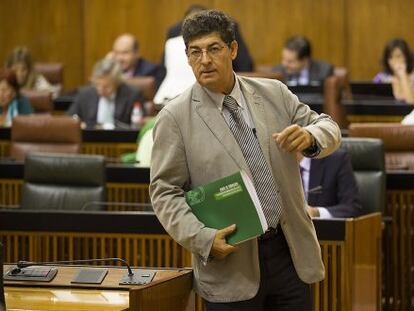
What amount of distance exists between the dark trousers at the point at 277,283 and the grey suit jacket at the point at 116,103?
5848mm

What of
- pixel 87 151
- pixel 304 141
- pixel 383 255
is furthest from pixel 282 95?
pixel 87 151

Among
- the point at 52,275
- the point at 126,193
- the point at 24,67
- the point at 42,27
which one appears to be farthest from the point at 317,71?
the point at 52,275

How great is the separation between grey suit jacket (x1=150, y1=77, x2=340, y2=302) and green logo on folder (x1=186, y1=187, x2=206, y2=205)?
0.10ft

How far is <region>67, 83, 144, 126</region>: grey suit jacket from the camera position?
919 centimetres

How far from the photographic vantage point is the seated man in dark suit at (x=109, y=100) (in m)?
9.17

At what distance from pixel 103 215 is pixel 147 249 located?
27cm

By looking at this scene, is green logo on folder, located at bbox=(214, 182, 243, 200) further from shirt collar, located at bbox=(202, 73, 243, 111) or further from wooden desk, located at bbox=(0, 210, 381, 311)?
wooden desk, located at bbox=(0, 210, 381, 311)

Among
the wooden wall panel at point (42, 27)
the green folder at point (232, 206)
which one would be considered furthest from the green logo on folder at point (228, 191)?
the wooden wall panel at point (42, 27)

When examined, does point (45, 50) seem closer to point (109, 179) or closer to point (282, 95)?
point (109, 179)

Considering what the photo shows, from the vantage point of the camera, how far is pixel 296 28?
13.1 metres

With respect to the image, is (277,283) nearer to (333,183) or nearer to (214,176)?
(214,176)

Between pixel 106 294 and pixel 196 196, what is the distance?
48cm

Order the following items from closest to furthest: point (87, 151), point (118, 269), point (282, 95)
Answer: point (282, 95) < point (118, 269) < point (87, 151)

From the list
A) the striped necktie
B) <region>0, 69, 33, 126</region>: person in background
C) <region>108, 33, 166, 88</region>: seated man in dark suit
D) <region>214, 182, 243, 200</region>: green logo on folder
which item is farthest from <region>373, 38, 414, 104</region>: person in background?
<region>214, 182, 243, 200</region>: green logo on folder
